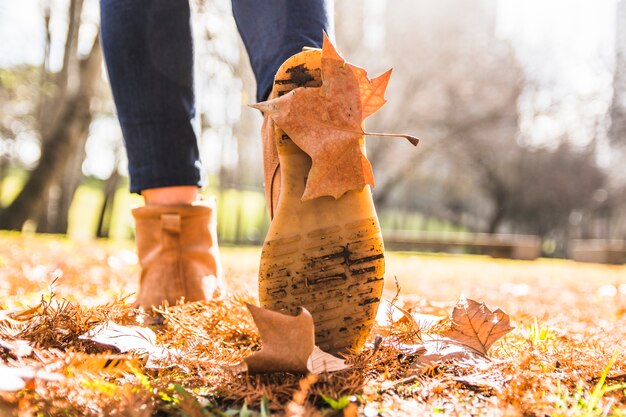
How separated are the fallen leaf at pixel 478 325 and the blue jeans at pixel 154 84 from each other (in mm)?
703

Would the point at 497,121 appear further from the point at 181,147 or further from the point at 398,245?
the point at 181,147

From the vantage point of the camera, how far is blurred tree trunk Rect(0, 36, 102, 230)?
23.4ft

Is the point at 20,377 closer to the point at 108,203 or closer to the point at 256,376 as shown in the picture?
the point at 256,376

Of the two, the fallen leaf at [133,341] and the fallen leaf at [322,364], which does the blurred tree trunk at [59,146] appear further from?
the fallen leaf at [322,364]

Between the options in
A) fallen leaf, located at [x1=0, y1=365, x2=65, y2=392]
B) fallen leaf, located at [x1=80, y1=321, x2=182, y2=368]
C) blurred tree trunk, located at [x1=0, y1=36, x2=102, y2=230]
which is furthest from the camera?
blurred tree trunk, located at [x1=0, y1=36, x2=102, y2=230]

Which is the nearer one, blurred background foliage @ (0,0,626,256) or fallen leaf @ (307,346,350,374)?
fallen leaf @ (307,346,350,374)

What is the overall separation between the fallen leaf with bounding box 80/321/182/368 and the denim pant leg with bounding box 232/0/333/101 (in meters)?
0.54

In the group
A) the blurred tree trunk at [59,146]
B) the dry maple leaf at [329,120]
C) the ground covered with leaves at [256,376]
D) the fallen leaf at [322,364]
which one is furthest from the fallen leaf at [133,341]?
the blurred tree trunk at [59,146]

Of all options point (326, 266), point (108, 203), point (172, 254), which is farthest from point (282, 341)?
point (108, 203)

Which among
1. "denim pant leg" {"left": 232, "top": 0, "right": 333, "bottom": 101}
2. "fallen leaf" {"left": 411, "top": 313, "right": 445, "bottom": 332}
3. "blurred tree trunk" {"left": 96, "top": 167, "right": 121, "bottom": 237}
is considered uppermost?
"denim pant leg" {"left": 232, "top": 0, "right": 333, "bottom": 101}

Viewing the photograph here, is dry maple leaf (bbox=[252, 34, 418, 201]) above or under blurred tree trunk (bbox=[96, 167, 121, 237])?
above

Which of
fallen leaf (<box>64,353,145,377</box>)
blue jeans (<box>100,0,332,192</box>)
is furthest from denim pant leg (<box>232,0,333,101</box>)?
fallen leaf (<box>64,353,145,377</box>)

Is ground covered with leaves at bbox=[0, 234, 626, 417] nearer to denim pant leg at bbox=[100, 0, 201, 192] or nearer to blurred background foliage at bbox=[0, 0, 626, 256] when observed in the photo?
denim pant leg at bbox=[100, 0, 201, 192]

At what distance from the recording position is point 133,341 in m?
0.86
